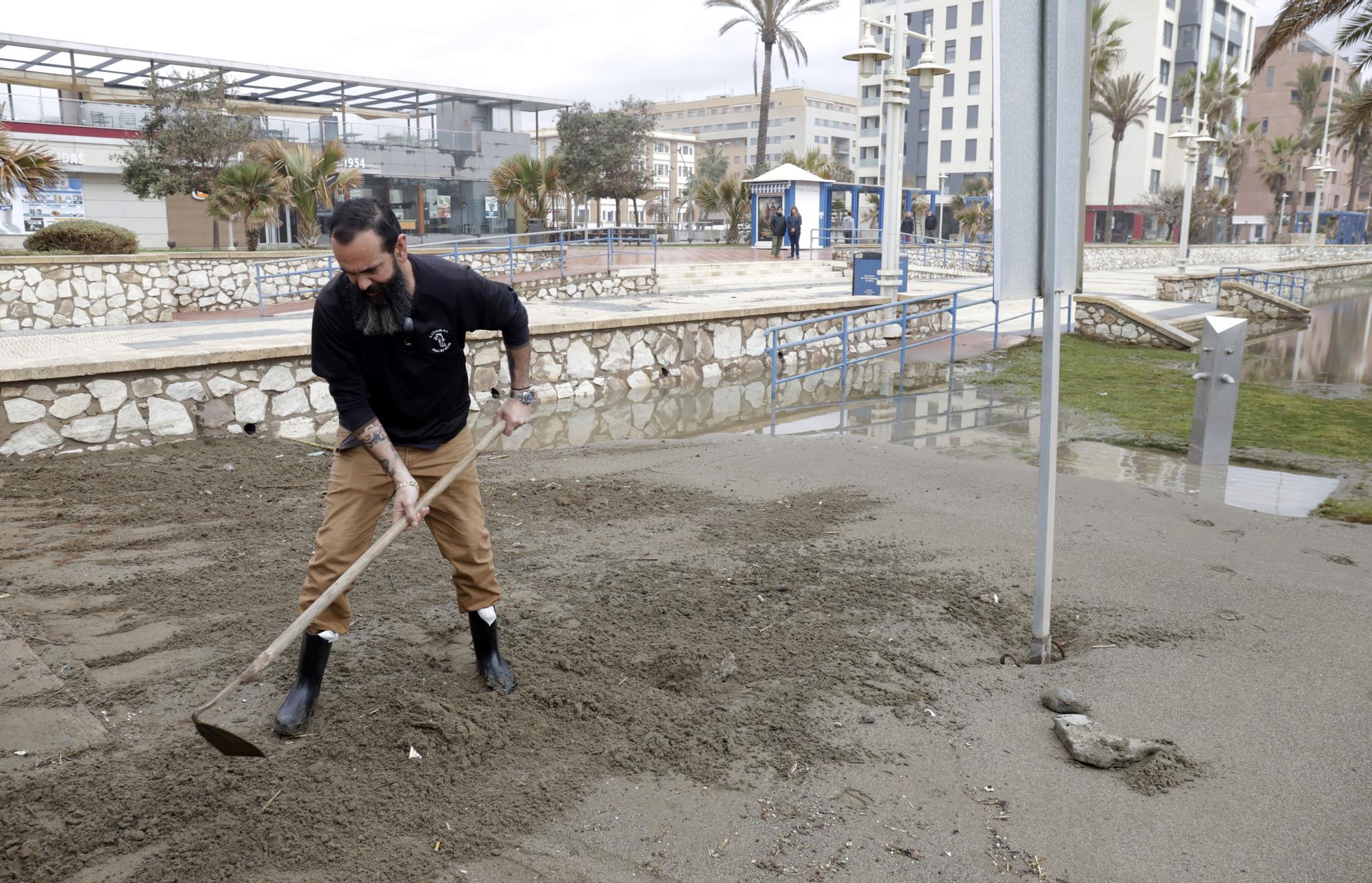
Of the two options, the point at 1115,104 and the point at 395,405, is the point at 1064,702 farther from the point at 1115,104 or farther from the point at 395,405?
the point at 1115,104

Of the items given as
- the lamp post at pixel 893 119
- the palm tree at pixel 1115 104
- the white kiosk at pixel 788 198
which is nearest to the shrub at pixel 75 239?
the lamp post at pixel 893 119

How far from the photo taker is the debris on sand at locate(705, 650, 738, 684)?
3850 mm

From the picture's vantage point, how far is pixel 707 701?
3664 millimetres

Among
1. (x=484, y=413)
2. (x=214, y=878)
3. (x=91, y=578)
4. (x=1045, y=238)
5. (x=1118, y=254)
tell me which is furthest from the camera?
(x=1118, y=254)

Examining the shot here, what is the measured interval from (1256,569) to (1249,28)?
3290 inches

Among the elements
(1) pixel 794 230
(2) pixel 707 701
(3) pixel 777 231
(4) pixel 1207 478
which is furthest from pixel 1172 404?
(3) pixel 777 231

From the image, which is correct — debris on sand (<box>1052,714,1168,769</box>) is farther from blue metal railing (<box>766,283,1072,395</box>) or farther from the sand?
blue metal railing (<box>766,283,1072,395</box>)

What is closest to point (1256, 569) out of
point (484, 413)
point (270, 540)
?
point (270, 540)

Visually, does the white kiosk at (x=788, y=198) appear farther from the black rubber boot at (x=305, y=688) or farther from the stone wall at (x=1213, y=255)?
the black rubber boot at (x=305, y=688)

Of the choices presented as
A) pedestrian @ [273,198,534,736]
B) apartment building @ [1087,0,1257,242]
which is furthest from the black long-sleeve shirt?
apartment building @ [1087,0,1257,242]

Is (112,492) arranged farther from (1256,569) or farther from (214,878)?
(1256,569)

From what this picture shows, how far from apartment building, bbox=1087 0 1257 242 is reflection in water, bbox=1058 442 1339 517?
183ft

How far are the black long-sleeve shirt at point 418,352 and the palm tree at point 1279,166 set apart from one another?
7472 cm

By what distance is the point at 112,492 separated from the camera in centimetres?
682
